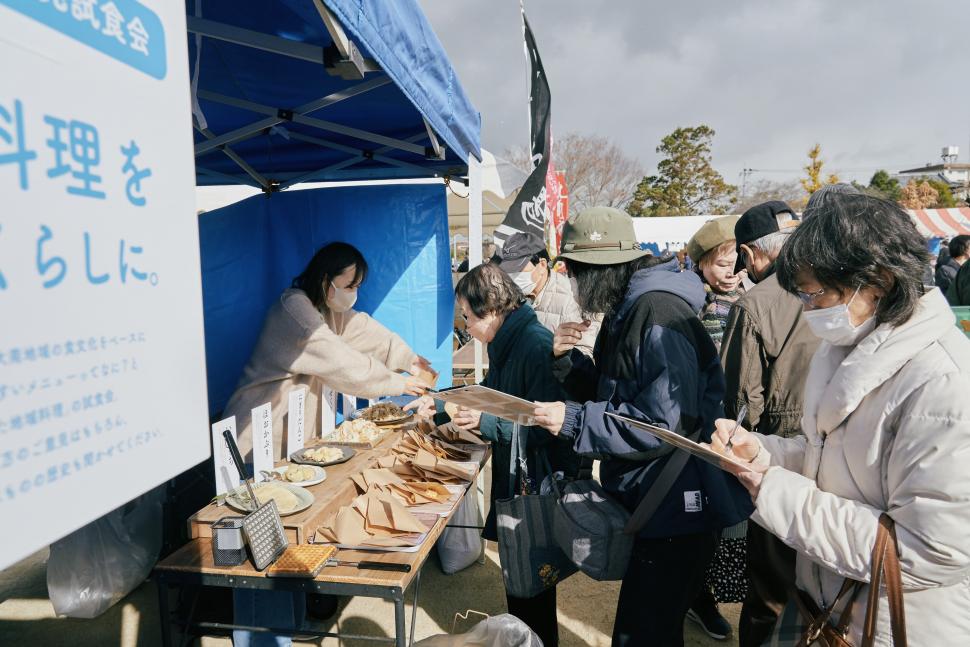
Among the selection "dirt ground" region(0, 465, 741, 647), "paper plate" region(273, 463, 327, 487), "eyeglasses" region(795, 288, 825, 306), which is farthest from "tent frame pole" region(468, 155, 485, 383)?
"eyeglasses" region(795, 288, 825, 306)

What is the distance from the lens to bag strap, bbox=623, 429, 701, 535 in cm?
158

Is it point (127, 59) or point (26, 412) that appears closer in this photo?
point (26, 412)

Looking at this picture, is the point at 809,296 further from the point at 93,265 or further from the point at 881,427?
the point at 93,265

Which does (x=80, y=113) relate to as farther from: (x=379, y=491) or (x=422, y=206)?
(x=422, y=206)

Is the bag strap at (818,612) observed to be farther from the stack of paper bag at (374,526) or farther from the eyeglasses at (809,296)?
the stack of paper bag at (374,526)

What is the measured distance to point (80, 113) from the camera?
22.4 inches

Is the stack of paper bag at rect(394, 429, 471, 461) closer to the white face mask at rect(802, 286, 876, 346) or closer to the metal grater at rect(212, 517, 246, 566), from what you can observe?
the metal grater at rect(212, 517, 246, 566)

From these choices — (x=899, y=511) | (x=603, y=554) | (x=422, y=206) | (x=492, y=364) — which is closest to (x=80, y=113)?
(x=899, y=511)

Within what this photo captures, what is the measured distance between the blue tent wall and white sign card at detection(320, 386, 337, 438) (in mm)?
867

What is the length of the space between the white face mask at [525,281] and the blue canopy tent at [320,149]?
1.79ft

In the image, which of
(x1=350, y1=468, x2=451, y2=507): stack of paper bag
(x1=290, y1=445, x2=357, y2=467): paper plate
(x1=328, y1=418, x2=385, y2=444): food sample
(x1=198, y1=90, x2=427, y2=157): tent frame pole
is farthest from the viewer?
(x1=328, y1=418, x2=385, y2=444): food sample

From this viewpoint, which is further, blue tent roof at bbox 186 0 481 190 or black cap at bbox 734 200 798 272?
black cap at bbox 734 200 798 272

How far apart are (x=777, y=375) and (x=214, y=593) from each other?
2.72 metres

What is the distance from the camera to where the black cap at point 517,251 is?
12.9ft
